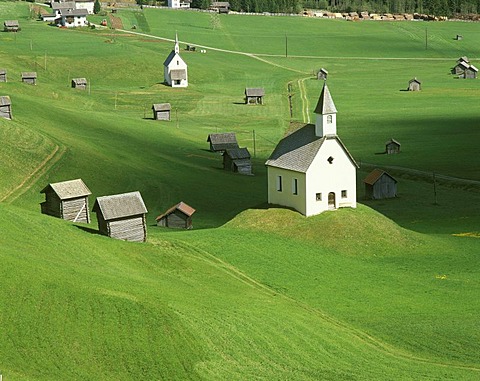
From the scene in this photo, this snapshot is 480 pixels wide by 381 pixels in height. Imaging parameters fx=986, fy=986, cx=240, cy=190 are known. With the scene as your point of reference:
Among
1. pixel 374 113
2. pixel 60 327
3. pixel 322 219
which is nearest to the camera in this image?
pixel 60 327

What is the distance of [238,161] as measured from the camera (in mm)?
108812

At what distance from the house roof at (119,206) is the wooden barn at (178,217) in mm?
14656

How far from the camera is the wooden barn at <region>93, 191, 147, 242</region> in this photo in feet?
205

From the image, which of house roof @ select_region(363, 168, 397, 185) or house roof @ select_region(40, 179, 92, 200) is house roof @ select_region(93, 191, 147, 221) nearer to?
house roof @ select_region(40, 179, 92, 200)

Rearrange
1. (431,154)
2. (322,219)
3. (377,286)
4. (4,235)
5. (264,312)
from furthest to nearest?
(431,154) → (322,219) → (377,286) → (4,235) → (264,312)

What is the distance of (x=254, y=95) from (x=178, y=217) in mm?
88876

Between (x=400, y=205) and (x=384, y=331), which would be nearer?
(x=384, y=331)

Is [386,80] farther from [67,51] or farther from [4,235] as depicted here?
[4,235]

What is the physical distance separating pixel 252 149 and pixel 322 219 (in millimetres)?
53344

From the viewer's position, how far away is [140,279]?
52562 millimetres

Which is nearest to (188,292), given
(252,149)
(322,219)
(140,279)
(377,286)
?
(140,279)

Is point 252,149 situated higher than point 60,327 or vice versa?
point 60,327

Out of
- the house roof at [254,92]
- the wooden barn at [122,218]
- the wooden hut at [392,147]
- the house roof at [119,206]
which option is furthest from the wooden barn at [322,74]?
the wooden barn at [122,218]

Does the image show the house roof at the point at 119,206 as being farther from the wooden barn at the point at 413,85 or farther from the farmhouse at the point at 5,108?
the wooden barn at the point at 413,85
